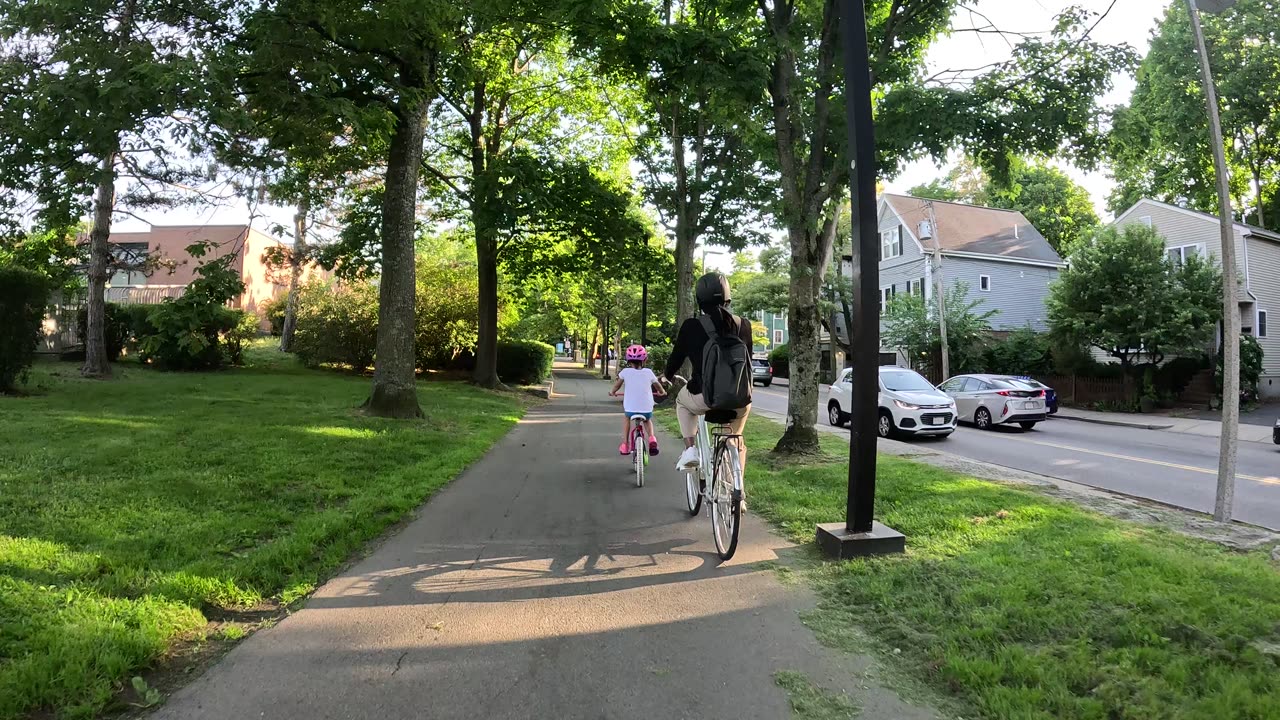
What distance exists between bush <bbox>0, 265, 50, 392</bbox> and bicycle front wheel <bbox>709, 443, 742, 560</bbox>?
1385 centimetres

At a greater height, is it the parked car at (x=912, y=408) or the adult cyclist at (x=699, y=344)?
the adult cyclist at (x=699, y=344)

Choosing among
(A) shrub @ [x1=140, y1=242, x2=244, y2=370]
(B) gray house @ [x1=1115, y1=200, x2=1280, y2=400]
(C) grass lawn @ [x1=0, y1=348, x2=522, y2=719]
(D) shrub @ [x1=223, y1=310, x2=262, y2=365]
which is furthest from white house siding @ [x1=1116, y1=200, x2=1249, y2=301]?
(D) shrub @ [x1=223, y1=310, x2=262, y2=365]

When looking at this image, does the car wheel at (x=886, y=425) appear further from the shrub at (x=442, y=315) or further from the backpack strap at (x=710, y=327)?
the shrub at (x=442, y=315)

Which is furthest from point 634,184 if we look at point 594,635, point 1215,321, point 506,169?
point 594,635

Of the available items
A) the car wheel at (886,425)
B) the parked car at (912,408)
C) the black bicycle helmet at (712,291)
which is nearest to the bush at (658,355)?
the parked car at (912,408)

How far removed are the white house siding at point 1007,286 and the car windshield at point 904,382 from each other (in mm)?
19622

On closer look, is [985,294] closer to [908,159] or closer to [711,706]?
[908,159]

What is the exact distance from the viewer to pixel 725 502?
5.10m

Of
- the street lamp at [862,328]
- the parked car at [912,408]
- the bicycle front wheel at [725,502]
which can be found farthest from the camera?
the parked car at [912,408]

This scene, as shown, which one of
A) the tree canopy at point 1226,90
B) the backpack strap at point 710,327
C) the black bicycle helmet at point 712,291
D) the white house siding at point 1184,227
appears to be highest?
the tree canopy at point 1226,90

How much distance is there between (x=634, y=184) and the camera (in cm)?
2377

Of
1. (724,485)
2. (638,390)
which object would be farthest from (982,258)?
(724,485)

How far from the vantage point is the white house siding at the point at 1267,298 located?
84.3 feet

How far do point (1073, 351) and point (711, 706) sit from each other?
25689 mm
